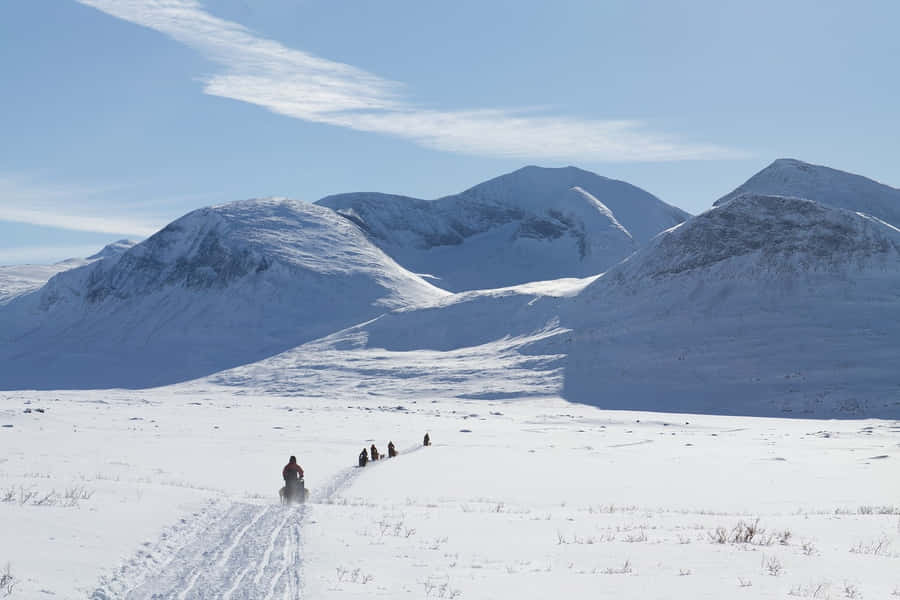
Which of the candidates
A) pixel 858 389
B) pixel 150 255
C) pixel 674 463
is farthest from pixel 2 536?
pixel 150 255

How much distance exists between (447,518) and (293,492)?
20.7 feet

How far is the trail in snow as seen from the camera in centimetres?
1054

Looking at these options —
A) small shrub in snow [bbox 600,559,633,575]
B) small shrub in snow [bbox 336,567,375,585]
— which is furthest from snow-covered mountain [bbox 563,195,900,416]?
small shrub in snow [bbox 336,567,375,585]

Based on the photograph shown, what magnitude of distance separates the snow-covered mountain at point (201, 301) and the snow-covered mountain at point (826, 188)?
243 feet

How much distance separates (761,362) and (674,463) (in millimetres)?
64278

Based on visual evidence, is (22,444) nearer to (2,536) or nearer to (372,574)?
(2,536)

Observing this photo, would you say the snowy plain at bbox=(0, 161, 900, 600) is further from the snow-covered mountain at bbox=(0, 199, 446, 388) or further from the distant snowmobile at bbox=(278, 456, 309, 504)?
the distant snowmobile at bbox=(278, 456, 309, 504)

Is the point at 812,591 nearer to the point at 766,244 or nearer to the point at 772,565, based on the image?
the point at 772,565

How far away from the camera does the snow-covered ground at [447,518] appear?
1084 cm

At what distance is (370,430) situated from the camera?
176 ft

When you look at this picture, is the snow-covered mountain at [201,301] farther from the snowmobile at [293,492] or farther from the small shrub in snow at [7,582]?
the small shrub in snow at [7,582]

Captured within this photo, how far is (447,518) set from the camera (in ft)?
57.6

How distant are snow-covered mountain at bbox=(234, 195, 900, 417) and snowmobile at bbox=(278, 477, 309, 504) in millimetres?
66888

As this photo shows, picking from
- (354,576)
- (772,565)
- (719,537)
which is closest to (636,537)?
(719,537)
